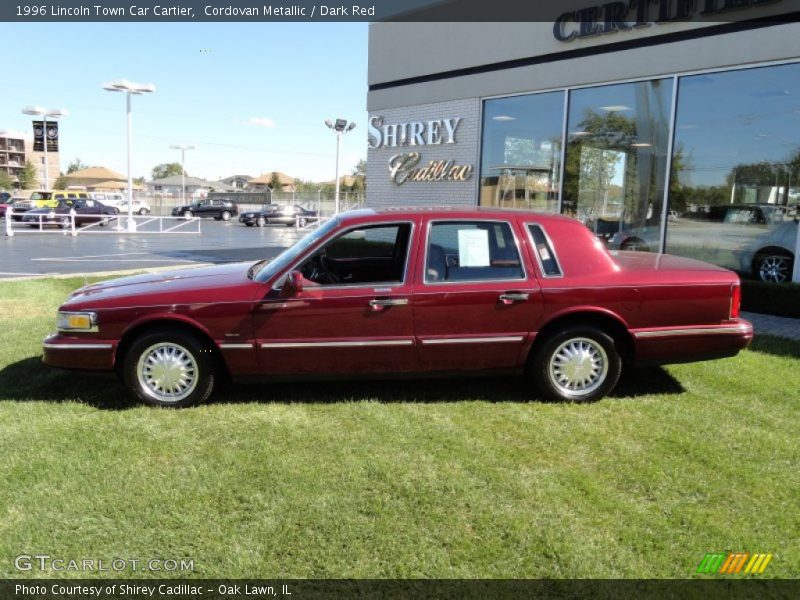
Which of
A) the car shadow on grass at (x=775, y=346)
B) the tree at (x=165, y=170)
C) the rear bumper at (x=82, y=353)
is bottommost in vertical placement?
the car shadow on grass at (x=775, y=346)

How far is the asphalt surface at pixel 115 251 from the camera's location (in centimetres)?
1423

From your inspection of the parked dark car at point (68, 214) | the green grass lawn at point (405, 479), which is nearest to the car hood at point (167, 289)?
the green grass lawn at point (405, 479)

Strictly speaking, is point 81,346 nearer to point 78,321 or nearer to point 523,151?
point 78,321

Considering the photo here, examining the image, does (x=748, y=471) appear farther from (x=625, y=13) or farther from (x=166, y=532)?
(x=625, y=13)

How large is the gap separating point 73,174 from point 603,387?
140 meters

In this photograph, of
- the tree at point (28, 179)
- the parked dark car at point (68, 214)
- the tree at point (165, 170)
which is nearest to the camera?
the parked dark car at point (68, 214)

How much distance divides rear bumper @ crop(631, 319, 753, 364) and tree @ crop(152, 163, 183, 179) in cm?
14386

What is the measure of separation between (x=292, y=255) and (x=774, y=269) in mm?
8524

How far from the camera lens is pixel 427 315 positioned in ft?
15.7

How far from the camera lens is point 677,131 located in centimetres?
1092

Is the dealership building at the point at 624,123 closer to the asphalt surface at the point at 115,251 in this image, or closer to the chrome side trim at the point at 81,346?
the asphalt surface at the point at 115,251

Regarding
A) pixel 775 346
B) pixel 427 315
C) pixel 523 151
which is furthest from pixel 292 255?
pixel 523 151

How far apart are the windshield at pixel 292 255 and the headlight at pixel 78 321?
1.22 meters

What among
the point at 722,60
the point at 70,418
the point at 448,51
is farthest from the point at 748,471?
the point at 448,51
